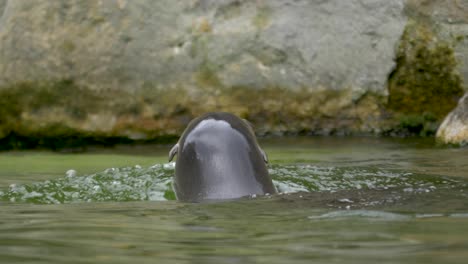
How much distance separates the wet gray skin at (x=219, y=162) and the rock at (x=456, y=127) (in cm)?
321

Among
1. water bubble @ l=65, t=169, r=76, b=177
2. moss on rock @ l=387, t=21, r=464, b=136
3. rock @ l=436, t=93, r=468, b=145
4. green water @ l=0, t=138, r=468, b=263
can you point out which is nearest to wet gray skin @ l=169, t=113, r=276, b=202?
green water @ l=0, t=138, r=468, b=263

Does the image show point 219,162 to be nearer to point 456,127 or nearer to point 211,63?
point 456,127

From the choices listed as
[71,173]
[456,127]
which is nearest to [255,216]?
[71,173]

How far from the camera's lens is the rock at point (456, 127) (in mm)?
7727

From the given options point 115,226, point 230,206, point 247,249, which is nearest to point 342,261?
point 247,249

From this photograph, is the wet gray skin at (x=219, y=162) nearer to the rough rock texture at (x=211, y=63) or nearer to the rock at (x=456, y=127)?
the rock at (x=456, y=127)

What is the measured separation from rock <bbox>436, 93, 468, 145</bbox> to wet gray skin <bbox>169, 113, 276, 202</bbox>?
3.21 metres

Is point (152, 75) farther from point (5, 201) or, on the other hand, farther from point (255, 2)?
point (5, 201)

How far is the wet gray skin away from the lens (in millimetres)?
4637

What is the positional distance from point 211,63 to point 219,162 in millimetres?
4048

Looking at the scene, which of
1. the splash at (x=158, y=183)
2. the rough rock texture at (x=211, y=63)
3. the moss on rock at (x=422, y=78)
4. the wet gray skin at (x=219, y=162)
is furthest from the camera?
the moss on rock at (x=422, y=78)

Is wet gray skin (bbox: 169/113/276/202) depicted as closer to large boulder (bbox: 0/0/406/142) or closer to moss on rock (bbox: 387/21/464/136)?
large boulder (bbox: 0/0/406/142)

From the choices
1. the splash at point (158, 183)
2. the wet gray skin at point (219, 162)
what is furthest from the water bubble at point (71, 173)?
the wet gray skin at point (219, 162)

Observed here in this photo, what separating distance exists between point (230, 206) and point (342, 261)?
166 cm
